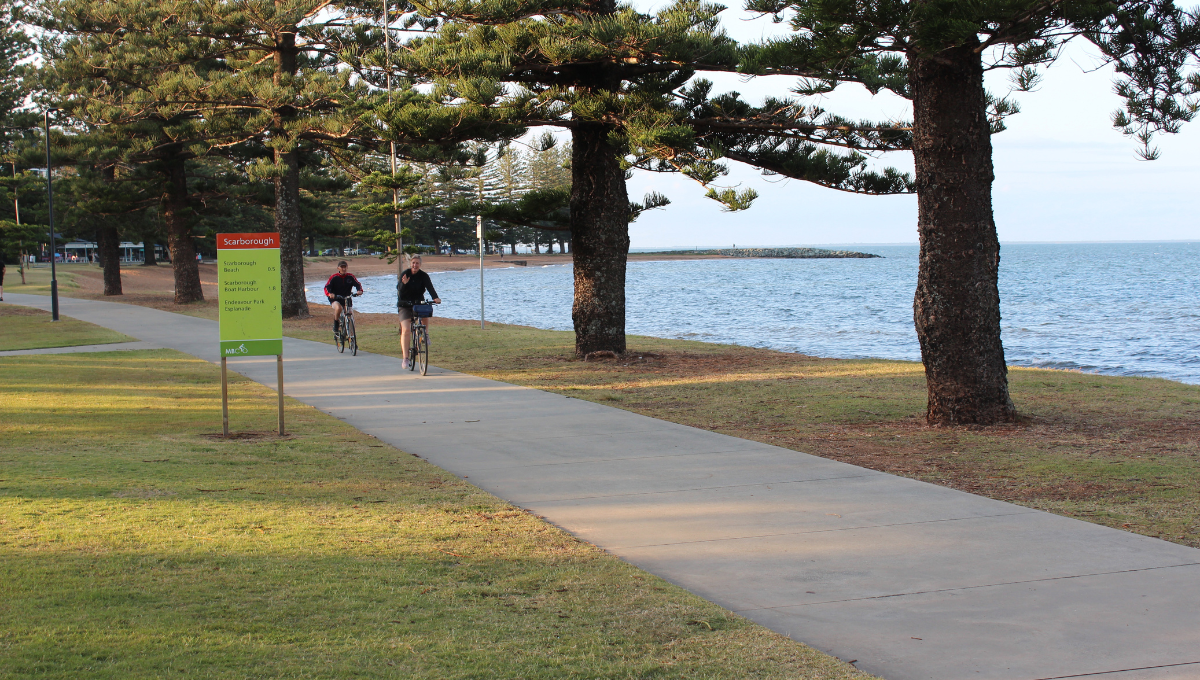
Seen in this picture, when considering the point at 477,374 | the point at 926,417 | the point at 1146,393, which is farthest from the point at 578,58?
the point at 1146,393

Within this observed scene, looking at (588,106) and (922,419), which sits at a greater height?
(588,106)

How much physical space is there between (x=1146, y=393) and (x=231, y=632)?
36.4 feet

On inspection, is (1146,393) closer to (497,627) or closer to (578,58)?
(578,58)

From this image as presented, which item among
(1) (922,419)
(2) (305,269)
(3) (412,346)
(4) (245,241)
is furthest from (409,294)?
(2) (305,269)

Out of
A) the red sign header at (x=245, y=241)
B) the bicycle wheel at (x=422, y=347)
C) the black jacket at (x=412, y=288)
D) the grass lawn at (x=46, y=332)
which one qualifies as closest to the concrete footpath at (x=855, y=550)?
the red sign header at (x=245, y=241)

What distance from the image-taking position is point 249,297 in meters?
8.68

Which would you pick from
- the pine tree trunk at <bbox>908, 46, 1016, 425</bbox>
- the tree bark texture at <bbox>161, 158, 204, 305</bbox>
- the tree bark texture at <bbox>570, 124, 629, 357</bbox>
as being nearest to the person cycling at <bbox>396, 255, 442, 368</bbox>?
the tree bark texture at <bbox>570, 124, 629, 357</bbox>

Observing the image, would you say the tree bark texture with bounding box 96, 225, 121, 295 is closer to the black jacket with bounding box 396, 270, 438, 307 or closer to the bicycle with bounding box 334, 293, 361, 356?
the bicycle with bounding box 334, 293, 361, 356

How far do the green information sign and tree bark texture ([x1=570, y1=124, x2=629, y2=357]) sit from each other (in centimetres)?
734

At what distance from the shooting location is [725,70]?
47.7 ft

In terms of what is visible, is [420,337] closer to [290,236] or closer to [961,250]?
[961,250]

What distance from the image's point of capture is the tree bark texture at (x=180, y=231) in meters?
32.8

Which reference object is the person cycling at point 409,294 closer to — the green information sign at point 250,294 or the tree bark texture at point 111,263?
the green information sign at point 250,294

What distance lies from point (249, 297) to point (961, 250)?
6820 millimetres
